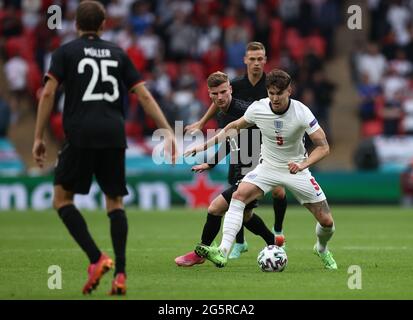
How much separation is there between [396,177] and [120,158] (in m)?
14.7

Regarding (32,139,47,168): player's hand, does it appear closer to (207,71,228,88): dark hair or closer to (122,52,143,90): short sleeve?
(122,52,143,90): short sleeve

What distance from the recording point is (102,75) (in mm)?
8867

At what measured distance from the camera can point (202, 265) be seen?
38.6 feet

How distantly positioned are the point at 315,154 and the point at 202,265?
2.08 meters

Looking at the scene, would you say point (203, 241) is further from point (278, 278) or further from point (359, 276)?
point (359, 276)

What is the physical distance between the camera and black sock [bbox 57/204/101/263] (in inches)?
354

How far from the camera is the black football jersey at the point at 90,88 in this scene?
29.0 ft

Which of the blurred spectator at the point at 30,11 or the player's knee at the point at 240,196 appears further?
the blurred spectator at the point at 30,11

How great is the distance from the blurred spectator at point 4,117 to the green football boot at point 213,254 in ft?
46.9

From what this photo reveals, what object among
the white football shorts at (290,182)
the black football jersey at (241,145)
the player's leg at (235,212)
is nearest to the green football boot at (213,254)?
the player's leg at (235,212)

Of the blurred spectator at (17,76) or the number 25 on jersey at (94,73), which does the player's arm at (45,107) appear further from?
the blurred spectator at (17,76)

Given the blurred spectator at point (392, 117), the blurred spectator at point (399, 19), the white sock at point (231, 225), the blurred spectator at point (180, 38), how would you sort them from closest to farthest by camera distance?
1. the white sock at point (231, 225)
2. the blurred spectator at point (392, 117)
3. the blurred spectator at point (180, 38)
4. the blurred spectator at point (399, 19)

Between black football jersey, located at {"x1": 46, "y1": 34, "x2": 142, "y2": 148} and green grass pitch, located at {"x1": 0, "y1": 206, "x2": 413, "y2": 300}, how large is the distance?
1.37 m
